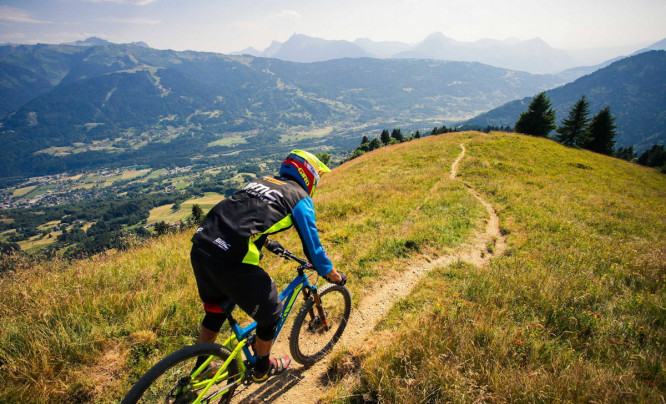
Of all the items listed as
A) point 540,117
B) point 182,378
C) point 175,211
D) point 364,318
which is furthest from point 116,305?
point 175,211

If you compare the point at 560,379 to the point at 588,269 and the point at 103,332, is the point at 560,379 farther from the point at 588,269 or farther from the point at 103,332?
the point at 103,332

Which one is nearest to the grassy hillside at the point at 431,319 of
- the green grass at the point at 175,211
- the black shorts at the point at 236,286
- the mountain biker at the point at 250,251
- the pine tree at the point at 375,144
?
the mountain biker at the point at 250,251

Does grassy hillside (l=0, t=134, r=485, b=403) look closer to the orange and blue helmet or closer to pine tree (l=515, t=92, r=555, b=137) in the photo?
the orange and blue helmet

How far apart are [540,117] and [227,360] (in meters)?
60.3

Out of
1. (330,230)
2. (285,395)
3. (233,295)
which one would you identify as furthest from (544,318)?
(330,230)

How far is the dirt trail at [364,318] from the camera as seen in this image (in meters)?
4.49

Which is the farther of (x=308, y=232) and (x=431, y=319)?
(x=431, y=319)

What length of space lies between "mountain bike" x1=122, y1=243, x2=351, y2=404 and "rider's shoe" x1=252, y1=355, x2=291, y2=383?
0.42 feet

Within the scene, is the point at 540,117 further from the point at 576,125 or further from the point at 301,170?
the point at 301,170

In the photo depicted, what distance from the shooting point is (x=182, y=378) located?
3.27m

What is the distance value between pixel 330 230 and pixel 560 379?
8.30 metres

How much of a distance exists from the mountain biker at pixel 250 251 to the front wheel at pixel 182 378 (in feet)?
1.37

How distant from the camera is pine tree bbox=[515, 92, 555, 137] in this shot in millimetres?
46312

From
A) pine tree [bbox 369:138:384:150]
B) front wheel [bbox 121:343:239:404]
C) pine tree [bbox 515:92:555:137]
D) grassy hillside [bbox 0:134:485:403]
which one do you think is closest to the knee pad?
front wheel [bbox 121:343:239:404]
